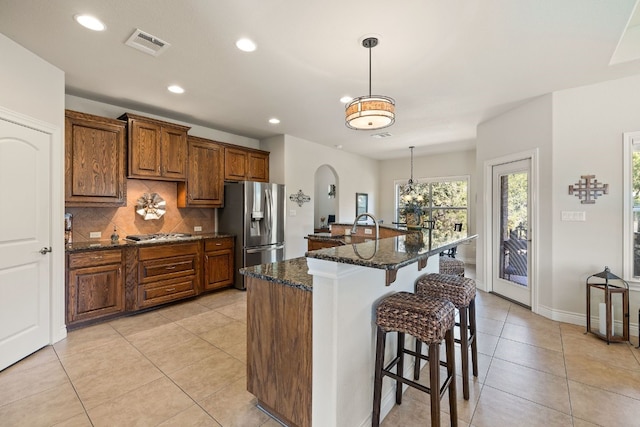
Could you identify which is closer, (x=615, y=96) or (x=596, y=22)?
(x=596, y=22)

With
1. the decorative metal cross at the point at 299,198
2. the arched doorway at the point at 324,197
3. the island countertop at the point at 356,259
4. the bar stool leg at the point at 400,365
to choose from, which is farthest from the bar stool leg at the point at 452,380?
the arched doorway at the point at 324,197

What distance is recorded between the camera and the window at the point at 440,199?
7188 mm

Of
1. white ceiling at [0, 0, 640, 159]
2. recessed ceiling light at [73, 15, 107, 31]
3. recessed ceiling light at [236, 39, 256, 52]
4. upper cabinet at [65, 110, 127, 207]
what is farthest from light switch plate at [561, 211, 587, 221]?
upper cabinet at [65, 110, 127, 207]

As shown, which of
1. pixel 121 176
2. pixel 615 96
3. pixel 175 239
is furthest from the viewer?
pixel 175 239

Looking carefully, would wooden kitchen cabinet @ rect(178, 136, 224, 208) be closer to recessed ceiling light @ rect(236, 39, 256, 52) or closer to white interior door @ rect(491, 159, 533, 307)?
recessed ceiling light @ rect(236, 39, 256, 52)

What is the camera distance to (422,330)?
4.99 feet

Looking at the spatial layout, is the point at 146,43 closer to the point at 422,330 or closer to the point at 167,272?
the point at 167,272

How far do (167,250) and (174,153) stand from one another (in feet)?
4.58

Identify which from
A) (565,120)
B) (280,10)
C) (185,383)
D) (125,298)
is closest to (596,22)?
(565,120)

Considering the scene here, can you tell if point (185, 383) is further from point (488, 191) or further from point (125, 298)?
point (488, 191)

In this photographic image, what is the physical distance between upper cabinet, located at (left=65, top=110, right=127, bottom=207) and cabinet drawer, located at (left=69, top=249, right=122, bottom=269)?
0.60 m

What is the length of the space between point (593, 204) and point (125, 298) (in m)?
5.56

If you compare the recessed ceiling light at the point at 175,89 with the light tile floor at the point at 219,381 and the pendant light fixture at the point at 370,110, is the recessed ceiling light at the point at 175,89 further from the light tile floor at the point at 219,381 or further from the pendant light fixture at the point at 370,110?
the light tile floor at the point at 219,381

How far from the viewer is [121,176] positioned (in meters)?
3.64
